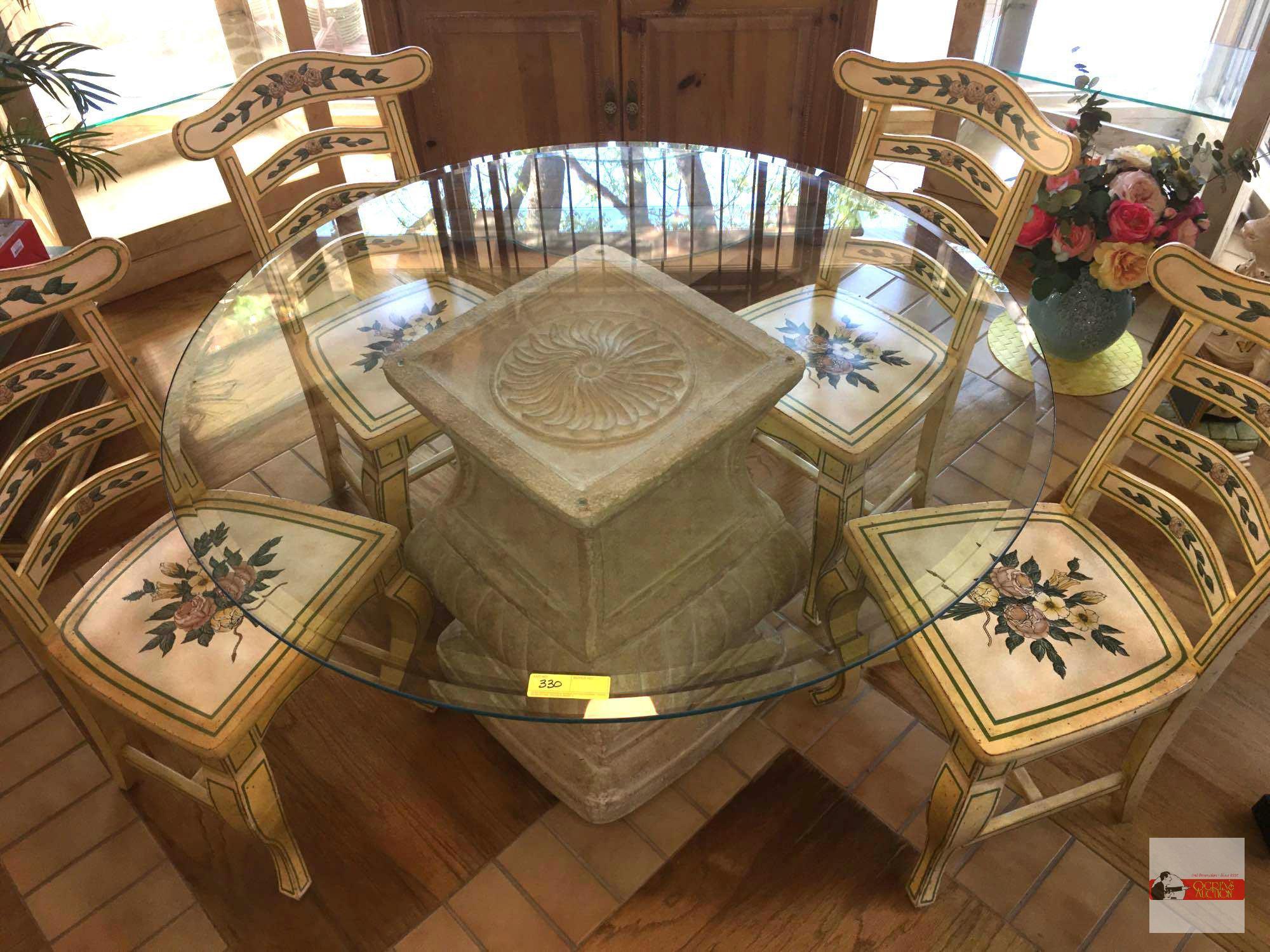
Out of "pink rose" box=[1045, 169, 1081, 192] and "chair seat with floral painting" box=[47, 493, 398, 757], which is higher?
"pink rose" box=[1045, 169, 1081, 192]

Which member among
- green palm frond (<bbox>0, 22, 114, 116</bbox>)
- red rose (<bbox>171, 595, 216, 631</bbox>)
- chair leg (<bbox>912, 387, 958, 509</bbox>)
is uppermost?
green palm frond (<bbox>0, 22, 114, 116</bbox>)

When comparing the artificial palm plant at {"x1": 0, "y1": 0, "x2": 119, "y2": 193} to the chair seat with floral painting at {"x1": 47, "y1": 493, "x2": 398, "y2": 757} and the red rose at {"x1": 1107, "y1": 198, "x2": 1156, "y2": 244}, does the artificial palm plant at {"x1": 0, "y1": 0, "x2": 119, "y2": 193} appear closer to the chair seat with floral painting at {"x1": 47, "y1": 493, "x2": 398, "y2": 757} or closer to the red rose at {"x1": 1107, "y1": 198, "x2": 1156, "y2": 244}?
the chair seat with floral painting at {"x1": 47, "y1": 493, "x2": 398, "y2": 757}

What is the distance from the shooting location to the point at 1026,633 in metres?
1.58

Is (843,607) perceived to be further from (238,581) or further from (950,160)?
(950,160)

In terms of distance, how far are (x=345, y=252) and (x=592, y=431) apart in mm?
914

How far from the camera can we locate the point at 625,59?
2.77 meters

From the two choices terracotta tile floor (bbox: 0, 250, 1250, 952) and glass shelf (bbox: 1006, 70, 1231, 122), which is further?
glass shelf (bbox: 1006, 70, 1231, 122)

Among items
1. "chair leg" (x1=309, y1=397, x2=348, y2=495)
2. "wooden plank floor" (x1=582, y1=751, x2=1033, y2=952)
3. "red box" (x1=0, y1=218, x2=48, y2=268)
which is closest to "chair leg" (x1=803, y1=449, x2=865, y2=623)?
"wooden plank floor" (x1=582, y1=751, x2=1033, y2=952)

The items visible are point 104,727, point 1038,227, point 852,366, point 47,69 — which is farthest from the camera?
point 1038,227

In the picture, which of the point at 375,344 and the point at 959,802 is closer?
the point at 959,802

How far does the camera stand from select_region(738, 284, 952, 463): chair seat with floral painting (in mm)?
1767

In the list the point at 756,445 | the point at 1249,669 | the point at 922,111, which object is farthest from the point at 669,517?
the point at 922,111

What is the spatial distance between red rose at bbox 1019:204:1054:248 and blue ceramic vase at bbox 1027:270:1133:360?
0.15 m

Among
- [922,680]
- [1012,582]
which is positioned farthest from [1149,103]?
[922,680]
